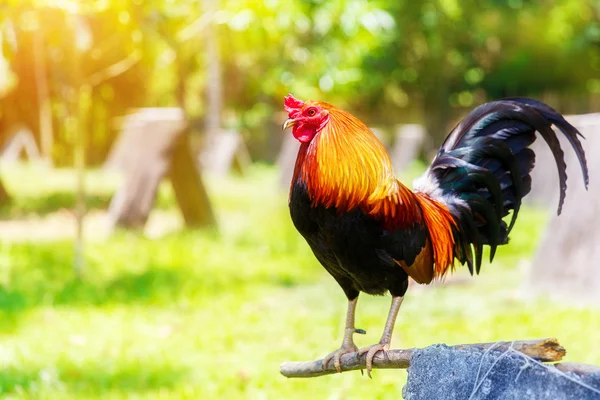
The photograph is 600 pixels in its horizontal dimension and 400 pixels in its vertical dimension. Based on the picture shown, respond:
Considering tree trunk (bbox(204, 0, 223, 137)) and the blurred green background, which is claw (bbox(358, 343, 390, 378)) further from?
tree trunk (bbox(204, 0, 223, 137))

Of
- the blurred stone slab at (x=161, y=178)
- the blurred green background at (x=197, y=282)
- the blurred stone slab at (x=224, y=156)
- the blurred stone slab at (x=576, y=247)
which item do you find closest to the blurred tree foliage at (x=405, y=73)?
the blurred stone slab at (x=224, y=156)

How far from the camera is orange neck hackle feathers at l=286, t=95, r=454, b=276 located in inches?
93.7

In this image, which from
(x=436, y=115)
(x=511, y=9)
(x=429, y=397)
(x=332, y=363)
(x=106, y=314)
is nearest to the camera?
(x=429, y=397)

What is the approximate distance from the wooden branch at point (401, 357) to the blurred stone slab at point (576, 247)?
3.67 metres

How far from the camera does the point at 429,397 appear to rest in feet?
6.34

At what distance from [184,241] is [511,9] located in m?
11.4

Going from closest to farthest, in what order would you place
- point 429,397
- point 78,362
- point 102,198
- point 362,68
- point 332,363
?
point 429,397 → point 332,363 → point 78,362 → point 102,198 → point 362,68

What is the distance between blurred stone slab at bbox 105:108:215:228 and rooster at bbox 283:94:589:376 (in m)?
6.15

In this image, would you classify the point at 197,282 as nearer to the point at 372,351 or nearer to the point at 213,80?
the point at 372,351

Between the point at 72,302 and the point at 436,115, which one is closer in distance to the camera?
the point at 72,302

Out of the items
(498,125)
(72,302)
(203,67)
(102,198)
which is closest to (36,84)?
(203,67)

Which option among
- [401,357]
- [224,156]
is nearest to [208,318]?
[401,357]

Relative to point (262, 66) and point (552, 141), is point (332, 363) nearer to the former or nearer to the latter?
point (552, 141)

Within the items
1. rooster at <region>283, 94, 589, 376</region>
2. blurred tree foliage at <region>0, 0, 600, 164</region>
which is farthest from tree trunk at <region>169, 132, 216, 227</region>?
rooster at <region>283, 94, 589, 376</region>
